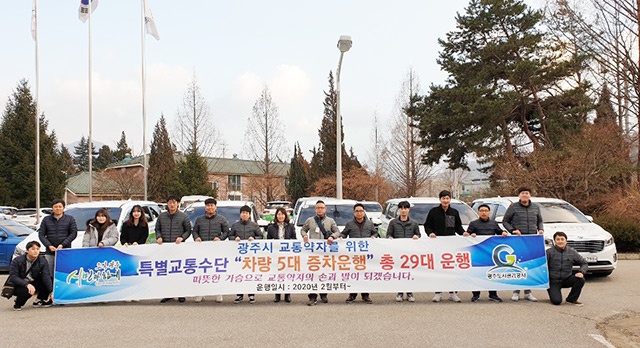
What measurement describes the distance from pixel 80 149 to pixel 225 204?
11775cm

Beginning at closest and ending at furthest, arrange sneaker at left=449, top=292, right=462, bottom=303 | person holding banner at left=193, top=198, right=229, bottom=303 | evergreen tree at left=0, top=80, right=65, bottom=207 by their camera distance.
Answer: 1. sneaker at left=449, top=292, right=462, bottom=303
2. person holding banner at left=193, top=198, right=229, bottom=303
3. evergreen tree at left=0, top=80, right=65, bottom=207

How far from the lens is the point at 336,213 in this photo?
13977 millimetres

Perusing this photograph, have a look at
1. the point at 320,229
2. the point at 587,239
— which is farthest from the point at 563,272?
the point at 320,229

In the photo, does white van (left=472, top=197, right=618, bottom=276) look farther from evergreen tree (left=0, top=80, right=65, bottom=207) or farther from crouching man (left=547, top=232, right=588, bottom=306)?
evergreen tree (left=0, top=80, right=65, bottom=207)

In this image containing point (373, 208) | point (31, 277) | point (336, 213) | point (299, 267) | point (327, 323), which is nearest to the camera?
point (327, 323)

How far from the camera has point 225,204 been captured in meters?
14.0

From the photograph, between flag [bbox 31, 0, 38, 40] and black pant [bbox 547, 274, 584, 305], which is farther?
flag [bbox 31, 0, 38, 40]

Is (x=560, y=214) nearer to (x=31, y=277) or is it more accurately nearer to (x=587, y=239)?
(x=587, y=239)

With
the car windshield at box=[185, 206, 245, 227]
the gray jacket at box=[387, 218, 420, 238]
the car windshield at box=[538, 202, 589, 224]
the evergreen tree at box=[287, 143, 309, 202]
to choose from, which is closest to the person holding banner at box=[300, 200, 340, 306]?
A: the gray jacket at box=[387, 218, 420, 238]

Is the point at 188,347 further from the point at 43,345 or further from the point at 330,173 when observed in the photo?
the point at 330,173

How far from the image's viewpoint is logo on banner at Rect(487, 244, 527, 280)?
927cm

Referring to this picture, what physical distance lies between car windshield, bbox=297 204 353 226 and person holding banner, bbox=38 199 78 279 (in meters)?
5.29

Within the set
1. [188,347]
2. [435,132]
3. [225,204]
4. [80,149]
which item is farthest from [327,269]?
[80,149]

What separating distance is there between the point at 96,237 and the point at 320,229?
3.90 metres
